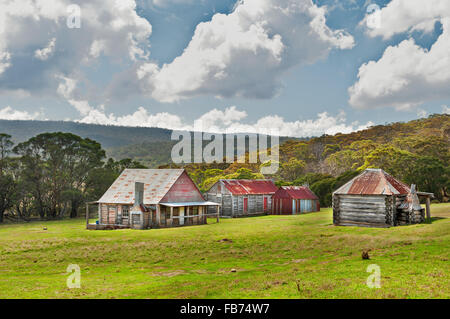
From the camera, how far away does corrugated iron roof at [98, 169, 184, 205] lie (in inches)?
1492

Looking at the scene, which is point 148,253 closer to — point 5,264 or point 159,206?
point 5,264

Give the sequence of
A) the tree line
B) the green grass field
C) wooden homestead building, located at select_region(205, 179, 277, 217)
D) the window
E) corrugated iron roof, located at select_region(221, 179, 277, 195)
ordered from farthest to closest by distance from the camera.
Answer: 1. the tree line
2. corrugated iron roof, located at select_region(221, 179, 277, 195)
3. wooden homestead building, located at select_region(205, 179, 277, 217)
4. the window
5. the green grass field

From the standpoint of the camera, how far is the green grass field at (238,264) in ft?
40.0

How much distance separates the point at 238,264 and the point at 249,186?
36269 mm

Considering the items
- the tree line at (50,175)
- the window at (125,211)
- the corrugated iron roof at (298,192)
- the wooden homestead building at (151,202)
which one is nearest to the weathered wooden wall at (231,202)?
the corrugated iron roof at (298,192)

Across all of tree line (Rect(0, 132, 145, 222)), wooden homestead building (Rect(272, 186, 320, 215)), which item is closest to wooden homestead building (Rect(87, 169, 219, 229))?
wooden homestead building (Rect(272, 186, 320, 215))

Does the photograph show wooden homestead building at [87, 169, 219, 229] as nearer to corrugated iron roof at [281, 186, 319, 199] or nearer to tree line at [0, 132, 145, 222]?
corrugated iron roof at [281, 186, 319, 199]

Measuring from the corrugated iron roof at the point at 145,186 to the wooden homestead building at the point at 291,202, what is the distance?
59.2 ft

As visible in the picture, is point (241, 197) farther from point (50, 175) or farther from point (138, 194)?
point (50, 175)

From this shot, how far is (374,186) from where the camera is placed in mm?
30141

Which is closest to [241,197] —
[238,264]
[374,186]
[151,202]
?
[151,202]

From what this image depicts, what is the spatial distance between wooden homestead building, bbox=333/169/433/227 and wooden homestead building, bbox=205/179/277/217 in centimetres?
2061
